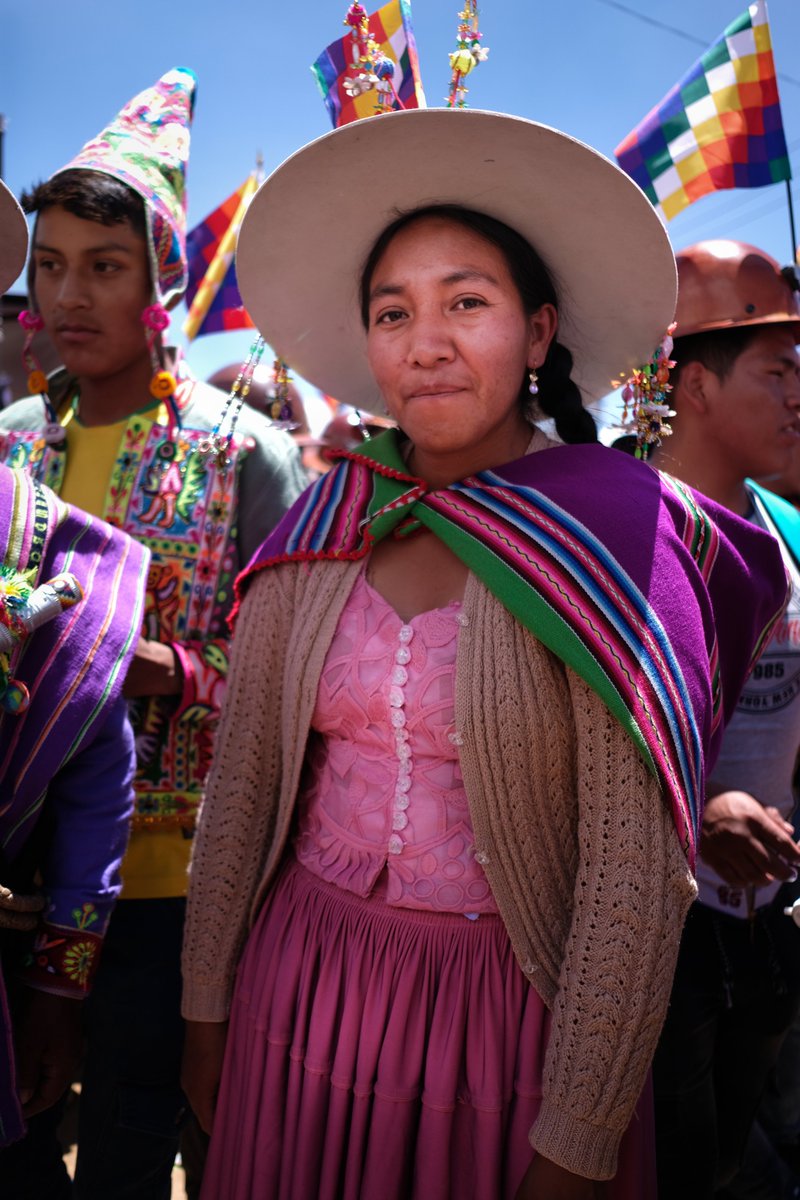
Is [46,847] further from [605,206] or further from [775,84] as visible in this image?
[775,84]

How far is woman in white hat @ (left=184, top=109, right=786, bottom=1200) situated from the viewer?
165cm

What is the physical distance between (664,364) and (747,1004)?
1602mm

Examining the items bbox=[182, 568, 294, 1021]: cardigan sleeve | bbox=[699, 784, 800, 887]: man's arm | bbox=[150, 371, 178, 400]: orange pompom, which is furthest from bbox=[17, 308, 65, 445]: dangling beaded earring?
bbox=[699, 784, 800, 887]: man's arm

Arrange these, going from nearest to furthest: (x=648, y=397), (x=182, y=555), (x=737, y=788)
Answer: (x=648, y=397), (x=737, y=788), (x=182, y=555)

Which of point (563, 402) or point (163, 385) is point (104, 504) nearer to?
point (163, 385)

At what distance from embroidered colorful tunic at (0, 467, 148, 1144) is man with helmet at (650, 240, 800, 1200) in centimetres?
130

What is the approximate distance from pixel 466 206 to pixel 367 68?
1.34ft

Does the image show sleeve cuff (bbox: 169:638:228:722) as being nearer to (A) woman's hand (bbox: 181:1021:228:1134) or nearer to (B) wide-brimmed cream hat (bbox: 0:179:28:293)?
(A) woman's hand (bbox: 181:1021:228:1134)

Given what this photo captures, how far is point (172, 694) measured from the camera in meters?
2.60

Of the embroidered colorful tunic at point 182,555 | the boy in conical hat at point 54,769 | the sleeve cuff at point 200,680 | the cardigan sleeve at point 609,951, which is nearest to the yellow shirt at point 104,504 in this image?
the embroidered colorful tunic at point 182,555

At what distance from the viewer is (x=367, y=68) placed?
6.91 feet

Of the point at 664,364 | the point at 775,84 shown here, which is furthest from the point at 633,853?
the point at 775,84

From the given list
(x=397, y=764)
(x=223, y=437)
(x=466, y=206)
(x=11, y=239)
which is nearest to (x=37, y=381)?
(x=223, y=437)

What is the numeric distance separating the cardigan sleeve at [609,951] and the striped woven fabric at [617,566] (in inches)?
1.9
